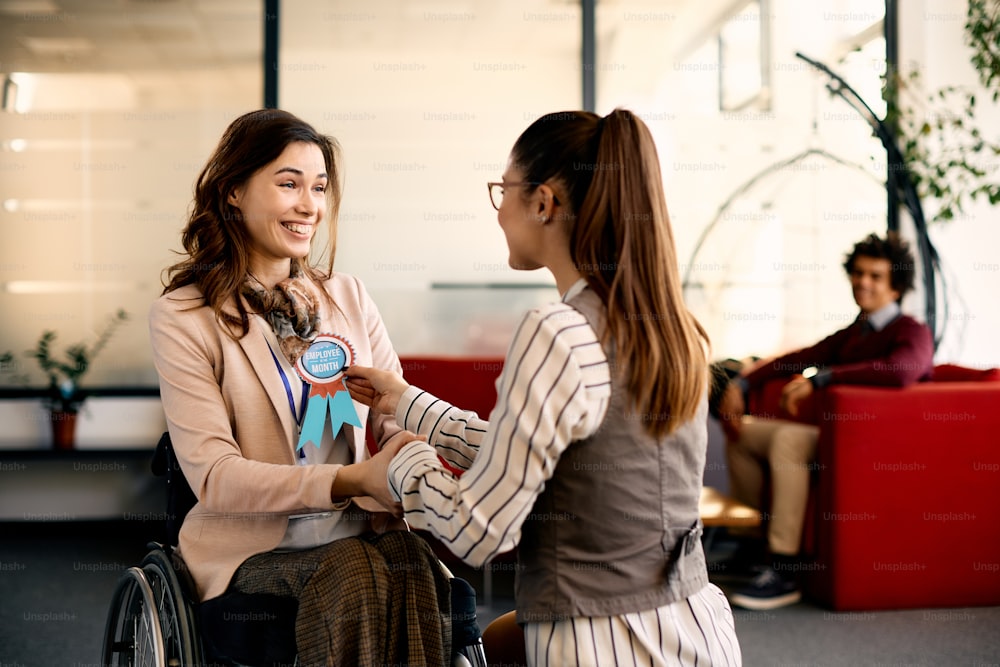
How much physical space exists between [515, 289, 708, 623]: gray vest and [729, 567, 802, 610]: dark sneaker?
2270 millimetres

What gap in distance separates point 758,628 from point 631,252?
7.53 ft

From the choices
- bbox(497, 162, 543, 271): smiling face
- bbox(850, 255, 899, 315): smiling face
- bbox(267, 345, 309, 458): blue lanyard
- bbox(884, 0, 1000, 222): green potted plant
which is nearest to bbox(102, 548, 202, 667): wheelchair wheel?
bbox(267, 345, 309, 458): blue lanyard

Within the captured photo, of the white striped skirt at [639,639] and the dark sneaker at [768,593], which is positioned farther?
the dark sneaker at [768,593]

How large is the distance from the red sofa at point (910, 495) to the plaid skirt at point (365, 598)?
2228 millimetres

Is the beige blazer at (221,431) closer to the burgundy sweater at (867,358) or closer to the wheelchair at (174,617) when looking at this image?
the wheelchair at (174,617)

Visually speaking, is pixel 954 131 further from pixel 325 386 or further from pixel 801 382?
pixel 325 386

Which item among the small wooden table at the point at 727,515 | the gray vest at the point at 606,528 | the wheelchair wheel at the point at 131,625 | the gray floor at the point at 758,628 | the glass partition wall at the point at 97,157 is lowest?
the gray floor at the point at 758,628

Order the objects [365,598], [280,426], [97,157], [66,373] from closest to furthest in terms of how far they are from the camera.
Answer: [365,598] → [280,426] → [66,373] → [97,157]

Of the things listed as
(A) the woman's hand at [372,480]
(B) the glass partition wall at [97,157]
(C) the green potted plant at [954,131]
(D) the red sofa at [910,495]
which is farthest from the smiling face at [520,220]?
(B) the glass partition wall at [97,157]

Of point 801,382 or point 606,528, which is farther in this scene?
point 801,382

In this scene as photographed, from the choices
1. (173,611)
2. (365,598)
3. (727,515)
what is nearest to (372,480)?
(365,598)

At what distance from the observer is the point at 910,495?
3.25 meters

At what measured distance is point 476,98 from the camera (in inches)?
188

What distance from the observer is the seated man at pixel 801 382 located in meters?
3.36
